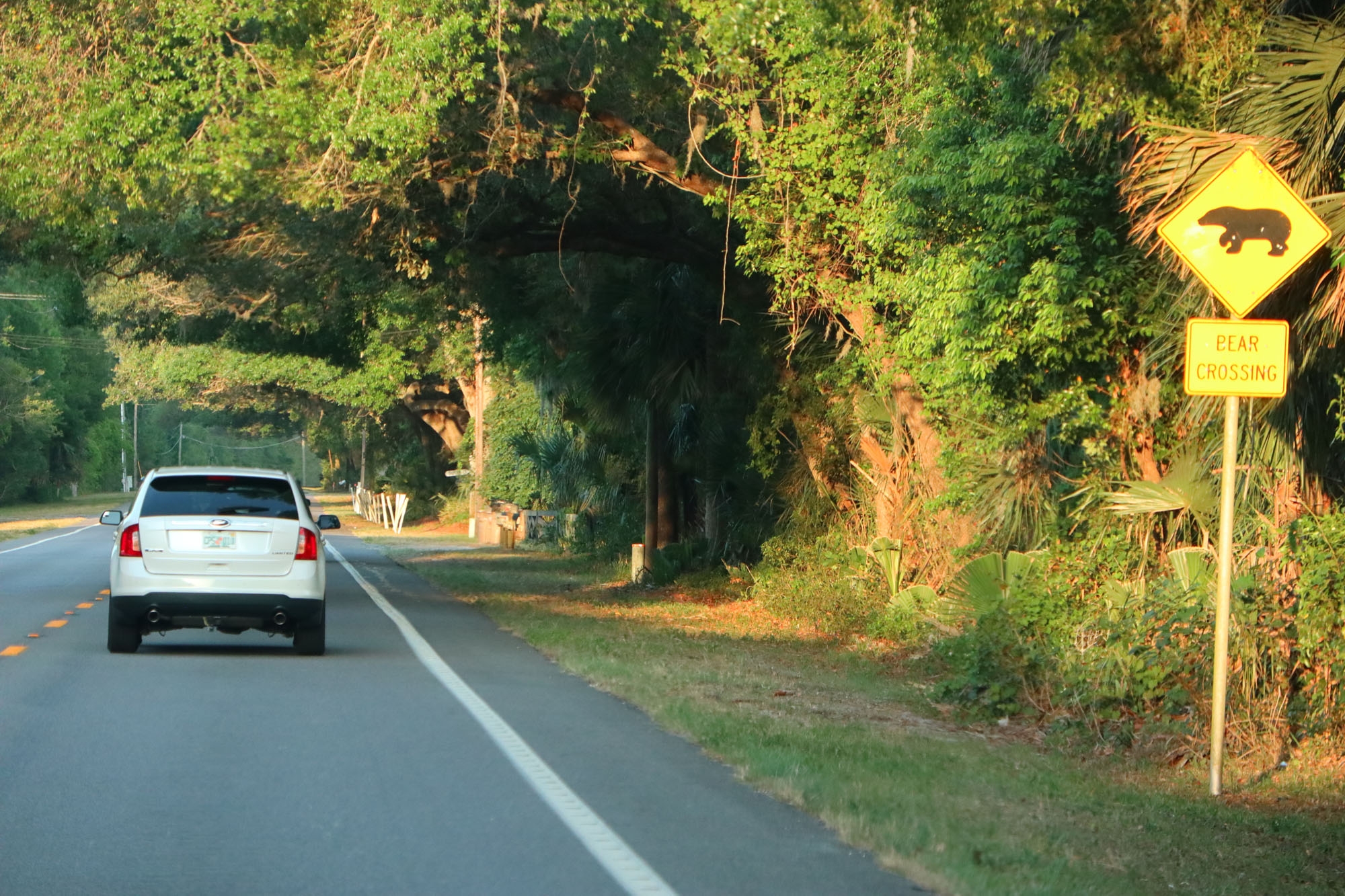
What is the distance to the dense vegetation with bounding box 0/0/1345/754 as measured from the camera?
35.0ft

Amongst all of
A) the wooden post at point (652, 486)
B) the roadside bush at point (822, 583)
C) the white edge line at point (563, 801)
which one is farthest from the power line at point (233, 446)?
the white edge line at point (563, 801)

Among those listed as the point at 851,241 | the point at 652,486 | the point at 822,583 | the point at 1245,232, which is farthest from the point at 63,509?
the point at 1245,232

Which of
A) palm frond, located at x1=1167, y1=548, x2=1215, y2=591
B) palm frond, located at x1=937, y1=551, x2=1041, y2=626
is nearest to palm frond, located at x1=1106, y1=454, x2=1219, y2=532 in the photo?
palm frond, located at x1=1167, y1=548, x2=1215, y2=591

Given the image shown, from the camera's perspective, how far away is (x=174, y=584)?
1446cm

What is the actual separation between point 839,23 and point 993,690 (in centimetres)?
552

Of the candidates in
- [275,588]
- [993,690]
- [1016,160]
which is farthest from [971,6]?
[275,588]

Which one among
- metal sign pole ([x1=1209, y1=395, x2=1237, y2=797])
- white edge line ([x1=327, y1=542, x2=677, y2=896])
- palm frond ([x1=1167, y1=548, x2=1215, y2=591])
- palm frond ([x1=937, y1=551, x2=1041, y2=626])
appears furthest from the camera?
palm frond ([x1=937, y1=551, x2=1041, y2=626])

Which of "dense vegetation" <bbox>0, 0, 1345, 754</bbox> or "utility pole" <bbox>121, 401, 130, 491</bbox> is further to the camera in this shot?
"utility pole" <bbox>121, 401, 130, 491</bbox>

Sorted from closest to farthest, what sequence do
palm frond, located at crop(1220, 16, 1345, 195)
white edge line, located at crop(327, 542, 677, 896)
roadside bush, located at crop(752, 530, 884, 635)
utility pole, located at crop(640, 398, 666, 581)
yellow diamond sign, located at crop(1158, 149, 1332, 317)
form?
white edge line, located at crop(327, 542, 677, 896) → yellow diamond sign, located at crop(1158, 149, 1332, 317) → palm frond, located at crop(1220, 16, 1345, 195) → roadside bush, located at crop(752, 530, 884, 635) → utility pole, located at crop(640, 398, 666, 581)

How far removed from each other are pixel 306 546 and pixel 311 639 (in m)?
0.89

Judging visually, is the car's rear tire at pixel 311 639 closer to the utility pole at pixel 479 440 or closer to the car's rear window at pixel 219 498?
the car's rear window at pixel 219 498

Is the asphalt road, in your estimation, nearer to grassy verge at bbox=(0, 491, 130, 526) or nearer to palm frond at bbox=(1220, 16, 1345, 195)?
palm frond at bbox=(1220, 16, 1345, 195)

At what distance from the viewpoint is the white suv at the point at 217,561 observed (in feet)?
47.5

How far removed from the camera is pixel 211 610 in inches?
572
